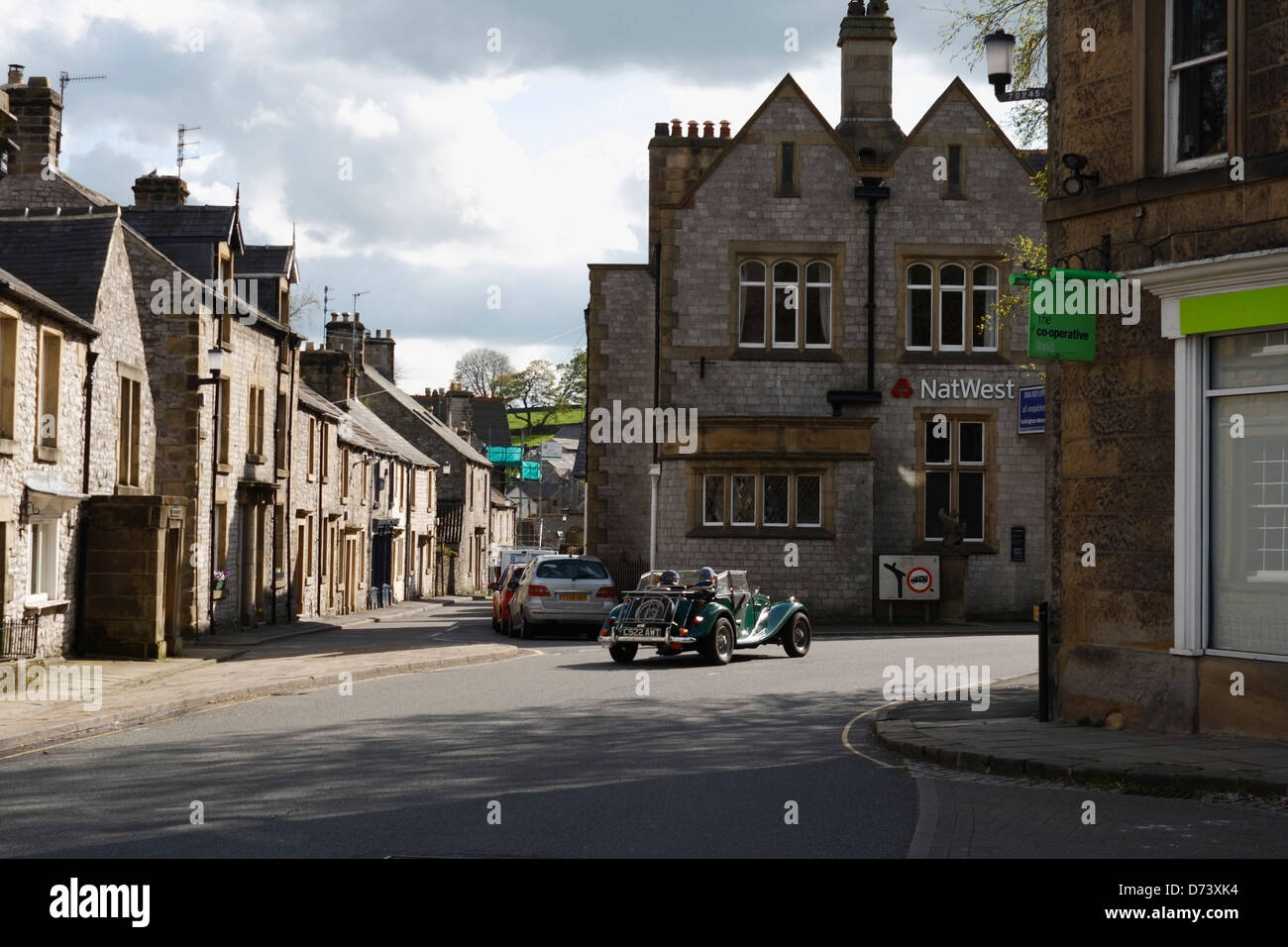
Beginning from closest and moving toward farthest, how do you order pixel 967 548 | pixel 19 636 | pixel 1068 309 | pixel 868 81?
pixel 1068 309, pixel 19 636, pixel 967 548, pixel 868 81

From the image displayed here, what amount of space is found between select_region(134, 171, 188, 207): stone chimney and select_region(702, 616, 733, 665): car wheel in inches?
715

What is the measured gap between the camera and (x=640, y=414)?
127 feet

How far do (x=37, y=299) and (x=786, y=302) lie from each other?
20.3 metres

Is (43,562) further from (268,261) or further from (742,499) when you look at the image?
(742,499)

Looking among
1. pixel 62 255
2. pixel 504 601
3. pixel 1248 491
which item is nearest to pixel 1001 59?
pixel 1248 491

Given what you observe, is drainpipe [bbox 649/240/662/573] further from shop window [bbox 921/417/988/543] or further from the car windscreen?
shop window [bbox 921/417/988/543]

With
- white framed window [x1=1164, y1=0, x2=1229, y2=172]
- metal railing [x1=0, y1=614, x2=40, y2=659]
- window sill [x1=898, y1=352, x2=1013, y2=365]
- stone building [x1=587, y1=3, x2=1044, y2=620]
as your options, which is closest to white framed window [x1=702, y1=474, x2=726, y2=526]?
stone building [x1=587, y1=3, x2=1044, y2=620]

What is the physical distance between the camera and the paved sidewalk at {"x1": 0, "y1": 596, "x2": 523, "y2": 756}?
1404 cm

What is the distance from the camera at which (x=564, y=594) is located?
29078 mm

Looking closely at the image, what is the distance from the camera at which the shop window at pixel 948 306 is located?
36.3 meters
